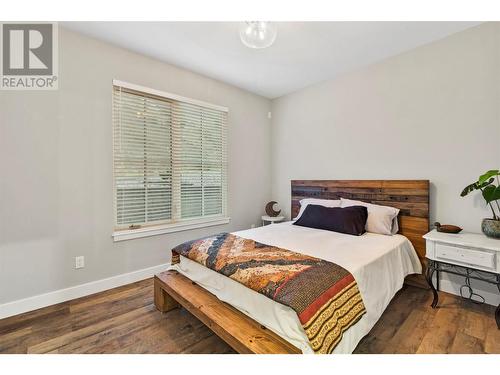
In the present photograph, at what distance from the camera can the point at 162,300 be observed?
2.01 metres

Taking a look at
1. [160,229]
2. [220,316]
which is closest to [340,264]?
[220,316]

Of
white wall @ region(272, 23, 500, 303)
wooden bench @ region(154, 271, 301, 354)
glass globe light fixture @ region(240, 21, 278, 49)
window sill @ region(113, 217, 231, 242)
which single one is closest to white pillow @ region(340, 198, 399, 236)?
white wall @ region(272, 23, 500, 303)

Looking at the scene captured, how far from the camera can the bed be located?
4.40 feet

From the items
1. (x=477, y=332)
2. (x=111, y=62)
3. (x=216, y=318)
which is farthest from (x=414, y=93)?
(x=111, y=62)

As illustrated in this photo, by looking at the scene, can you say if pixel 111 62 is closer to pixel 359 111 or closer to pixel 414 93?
pixel 359 111

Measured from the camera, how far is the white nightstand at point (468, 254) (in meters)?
1.77

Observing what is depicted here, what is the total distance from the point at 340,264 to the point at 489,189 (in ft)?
4.84

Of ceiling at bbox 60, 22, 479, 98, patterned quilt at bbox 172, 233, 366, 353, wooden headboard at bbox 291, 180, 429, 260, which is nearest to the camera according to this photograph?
patterned quilt at bbox 172, 233, 366, 353

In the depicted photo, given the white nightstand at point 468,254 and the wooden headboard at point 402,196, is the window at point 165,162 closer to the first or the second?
the wooden headboard at point 402,196

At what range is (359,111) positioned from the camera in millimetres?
2975

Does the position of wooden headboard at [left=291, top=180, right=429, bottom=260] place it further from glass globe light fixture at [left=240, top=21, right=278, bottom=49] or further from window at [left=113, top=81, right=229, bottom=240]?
glass globe light fixture at [left=240, top=21, right=278, bottom=49]

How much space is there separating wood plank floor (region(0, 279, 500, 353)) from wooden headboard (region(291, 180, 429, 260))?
0.65 meters

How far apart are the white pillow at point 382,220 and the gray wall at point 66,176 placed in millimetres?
2461

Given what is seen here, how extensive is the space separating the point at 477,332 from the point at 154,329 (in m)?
2.47
